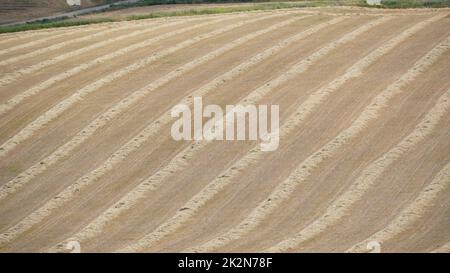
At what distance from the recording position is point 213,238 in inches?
800

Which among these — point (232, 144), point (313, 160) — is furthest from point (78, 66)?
point (313, 160)

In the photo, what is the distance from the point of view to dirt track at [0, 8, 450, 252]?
2092 centimetres

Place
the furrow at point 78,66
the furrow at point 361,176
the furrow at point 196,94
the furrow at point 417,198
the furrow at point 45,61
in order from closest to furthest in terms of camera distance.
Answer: the furrow at point 417,198 → the furrow at point 361,176 → the furrow at point 196,94 → the furrow at point 78,66 → the furrow at point 45,61

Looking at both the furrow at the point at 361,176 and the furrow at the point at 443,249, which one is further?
the furrow at the point at 361,176

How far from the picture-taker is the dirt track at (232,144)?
20.9 meters

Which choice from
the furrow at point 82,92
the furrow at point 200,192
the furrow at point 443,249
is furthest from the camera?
the furrow at point 82,92

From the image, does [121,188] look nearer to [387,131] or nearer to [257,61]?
[387,131]

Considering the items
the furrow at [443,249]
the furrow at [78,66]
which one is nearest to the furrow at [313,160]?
the furrow at [443,249]

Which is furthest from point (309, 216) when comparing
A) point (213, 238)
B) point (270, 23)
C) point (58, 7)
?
point (58, 7)

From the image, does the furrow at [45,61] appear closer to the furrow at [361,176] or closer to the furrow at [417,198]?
the furrow at [361,176]

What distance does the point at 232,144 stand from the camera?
84.3 feet

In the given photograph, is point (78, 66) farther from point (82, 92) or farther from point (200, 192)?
point (200, 192)

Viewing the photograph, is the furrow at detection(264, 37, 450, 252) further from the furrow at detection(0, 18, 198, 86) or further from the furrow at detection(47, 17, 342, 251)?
the furrow at detection(0, 18, 198, 86)

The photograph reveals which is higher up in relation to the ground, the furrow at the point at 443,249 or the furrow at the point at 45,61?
the furrow at the point at 45,61
